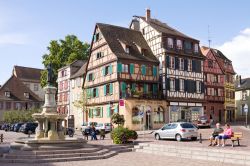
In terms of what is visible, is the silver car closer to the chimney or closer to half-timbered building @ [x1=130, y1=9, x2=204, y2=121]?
half-timbered building @ [x1=130, y1=9, x2=204, y2=121]

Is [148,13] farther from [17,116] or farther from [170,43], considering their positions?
[17,116]

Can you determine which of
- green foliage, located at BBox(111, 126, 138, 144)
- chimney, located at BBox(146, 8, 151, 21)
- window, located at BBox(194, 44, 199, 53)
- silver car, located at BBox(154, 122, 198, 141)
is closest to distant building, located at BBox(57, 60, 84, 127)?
chimney, located at BBox(146, 8, 151, 21)

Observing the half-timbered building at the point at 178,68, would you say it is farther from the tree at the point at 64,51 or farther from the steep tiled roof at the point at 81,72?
the tree at the point at 64,51

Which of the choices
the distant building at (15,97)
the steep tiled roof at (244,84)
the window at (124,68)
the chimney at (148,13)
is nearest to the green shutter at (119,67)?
the window at (124,68)

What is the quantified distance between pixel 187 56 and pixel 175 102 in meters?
6.57

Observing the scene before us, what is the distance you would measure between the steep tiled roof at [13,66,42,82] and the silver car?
6700cm

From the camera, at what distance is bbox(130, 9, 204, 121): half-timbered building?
4644cm

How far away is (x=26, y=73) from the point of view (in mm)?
91312

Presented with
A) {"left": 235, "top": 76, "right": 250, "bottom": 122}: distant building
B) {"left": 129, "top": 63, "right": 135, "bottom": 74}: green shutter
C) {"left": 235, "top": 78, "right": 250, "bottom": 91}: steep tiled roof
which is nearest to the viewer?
{"left": 129, "top": 63, "right": 135, "bottom": 74}: green shutter

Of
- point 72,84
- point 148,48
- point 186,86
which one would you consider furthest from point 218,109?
point 72,84

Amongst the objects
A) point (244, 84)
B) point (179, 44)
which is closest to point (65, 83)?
point (179, 44)

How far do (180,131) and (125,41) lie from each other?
2167cm

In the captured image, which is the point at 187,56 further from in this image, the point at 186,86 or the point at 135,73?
the point at 135,73

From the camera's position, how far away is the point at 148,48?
48.8 m
